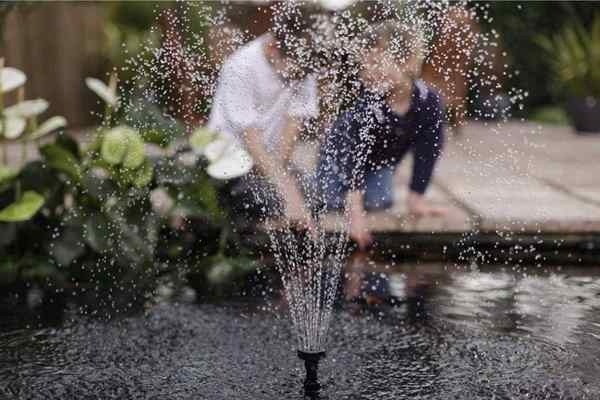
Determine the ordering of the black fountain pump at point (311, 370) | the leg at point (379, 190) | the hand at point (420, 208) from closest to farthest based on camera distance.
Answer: the black fountain pump at point (311, 370) → the hand at point (420, 208) → the leg at point (379, 190)

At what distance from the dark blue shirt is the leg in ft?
0.26

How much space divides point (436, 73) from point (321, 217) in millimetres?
760

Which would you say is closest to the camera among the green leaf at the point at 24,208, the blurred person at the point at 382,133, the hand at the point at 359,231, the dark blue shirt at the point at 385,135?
the green leaf at the point at 24,208

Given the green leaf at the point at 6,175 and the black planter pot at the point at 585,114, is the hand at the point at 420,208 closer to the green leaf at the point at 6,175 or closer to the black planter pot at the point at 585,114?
the green leaf at the point at 6,175

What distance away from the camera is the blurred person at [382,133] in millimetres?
3314

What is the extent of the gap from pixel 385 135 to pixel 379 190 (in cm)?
32

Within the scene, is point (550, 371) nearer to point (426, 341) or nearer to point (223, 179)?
point (426, 341)

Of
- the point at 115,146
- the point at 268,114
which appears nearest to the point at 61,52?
the point at 268,114

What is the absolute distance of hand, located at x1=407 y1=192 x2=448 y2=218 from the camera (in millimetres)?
3686

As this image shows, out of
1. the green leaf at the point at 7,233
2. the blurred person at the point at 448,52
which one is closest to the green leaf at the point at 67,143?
the green leaf at the point at 7,233

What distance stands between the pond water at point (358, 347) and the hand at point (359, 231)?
20cm

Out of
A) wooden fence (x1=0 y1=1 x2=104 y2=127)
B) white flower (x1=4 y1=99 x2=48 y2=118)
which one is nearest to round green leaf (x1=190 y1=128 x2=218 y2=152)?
white flower (x1=4 y1=99 x2=48 y2=118)

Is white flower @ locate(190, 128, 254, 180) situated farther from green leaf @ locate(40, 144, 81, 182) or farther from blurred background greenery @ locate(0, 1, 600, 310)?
Answer: green leaf @ locate(40, 144, 81, 182)

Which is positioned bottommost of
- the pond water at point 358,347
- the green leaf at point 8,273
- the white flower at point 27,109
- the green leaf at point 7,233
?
the pond water at point 358,347
